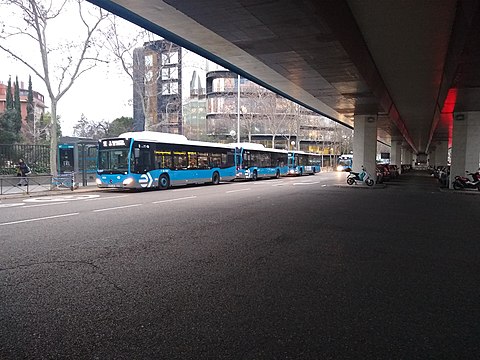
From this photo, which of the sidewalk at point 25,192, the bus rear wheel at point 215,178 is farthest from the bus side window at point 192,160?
the sidewalk at point 25,192

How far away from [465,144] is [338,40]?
57.8ft

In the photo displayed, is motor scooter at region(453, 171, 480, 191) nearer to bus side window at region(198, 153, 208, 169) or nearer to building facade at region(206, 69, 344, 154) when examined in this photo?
bus side window at region(198, 153, 208, 169)

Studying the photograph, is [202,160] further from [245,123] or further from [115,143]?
[245,123]

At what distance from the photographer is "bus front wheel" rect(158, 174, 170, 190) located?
21734 mm

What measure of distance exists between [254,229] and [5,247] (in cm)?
548

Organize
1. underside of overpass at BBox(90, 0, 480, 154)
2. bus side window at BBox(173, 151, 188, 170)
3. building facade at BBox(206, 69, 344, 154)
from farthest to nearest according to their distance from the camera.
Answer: building facade at BBox(206, 69, 344, 154) < bus side window at BBox(173, 151, 188, 170) < underside of overpass at BBox(90, 0, 480, 154)

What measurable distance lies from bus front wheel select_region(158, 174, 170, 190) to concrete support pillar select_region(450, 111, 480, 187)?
18.2 metres

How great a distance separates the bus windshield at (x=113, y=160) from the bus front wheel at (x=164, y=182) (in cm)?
252

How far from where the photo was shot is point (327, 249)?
741 cm

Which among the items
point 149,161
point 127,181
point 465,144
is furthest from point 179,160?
point 465,144

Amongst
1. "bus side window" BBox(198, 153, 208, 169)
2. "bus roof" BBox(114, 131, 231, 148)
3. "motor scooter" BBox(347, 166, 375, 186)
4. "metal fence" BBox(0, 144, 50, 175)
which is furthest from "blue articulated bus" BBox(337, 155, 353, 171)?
"metal fence" BBox(0, 144, 50, 175)

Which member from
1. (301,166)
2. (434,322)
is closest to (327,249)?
(434,322)

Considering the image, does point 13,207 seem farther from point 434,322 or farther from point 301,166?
point 301,166

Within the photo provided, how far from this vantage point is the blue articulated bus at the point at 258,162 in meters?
32.0
